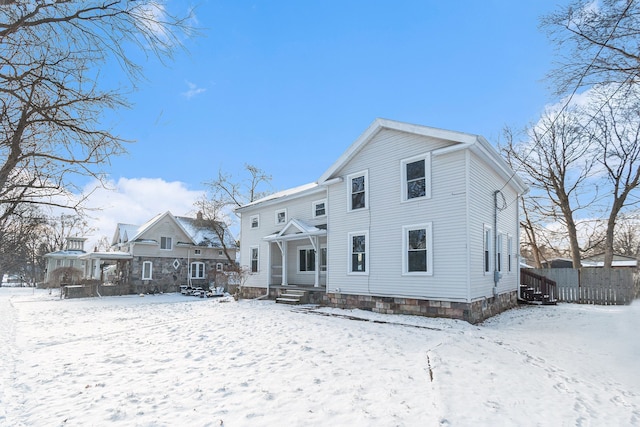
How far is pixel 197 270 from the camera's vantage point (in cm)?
2884

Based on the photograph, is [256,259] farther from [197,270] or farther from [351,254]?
[197,270]

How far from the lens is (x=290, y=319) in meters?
10.7

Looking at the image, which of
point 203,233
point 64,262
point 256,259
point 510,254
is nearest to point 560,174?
point 510,254

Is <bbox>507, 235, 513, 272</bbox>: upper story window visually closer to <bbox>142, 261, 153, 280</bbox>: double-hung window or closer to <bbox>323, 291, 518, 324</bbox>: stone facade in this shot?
<bbox>323, 291, 518, 324</bbox>: stone facade

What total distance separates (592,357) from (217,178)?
26682 mm

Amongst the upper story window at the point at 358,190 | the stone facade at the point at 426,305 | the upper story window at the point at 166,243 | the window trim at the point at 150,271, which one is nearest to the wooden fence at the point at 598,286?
the stone facade at the point at 426,305

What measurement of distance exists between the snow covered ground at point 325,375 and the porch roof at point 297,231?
4.90m

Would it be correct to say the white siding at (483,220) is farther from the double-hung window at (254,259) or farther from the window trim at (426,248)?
the double-hung window at (254,259)

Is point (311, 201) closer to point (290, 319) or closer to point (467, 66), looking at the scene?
point (290, 319)

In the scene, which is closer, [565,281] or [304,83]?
[304,83]

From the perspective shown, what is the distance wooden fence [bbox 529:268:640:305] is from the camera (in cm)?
1445

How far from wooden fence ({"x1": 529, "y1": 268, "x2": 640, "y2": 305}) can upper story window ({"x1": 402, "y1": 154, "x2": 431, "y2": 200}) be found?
32.1ft

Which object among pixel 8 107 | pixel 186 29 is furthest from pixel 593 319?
pixel 8 107

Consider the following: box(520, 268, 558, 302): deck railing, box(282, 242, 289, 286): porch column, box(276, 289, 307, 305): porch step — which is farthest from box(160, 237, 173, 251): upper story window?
box(520, 268, 558, 302): deck railing
